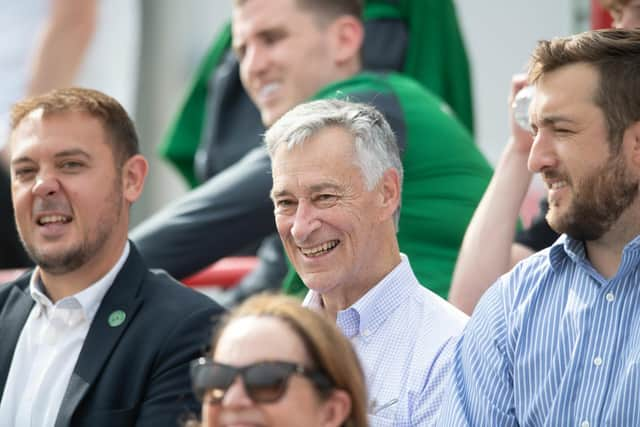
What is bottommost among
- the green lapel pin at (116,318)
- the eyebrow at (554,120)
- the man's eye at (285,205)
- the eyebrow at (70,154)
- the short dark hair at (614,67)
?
the green lapel pin at (116,318)

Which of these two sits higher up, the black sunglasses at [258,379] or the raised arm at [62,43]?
the raised arm at [62,43]

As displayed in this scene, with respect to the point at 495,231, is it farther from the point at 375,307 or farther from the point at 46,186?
the point at 46,186

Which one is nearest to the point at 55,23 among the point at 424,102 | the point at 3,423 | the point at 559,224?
the point at 424,102

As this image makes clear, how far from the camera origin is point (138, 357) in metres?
3.63

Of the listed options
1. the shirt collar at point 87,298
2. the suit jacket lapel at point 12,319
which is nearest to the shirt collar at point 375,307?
the shirt collar at point 87,298

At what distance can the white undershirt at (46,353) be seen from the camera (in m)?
3.69

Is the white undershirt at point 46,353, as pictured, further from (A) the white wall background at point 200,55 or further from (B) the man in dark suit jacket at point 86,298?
(A) the white wall background at point 200,55

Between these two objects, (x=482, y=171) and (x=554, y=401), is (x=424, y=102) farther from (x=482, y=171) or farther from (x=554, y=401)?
(x=554, y=401)

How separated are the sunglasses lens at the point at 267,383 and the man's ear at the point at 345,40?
2686 mm

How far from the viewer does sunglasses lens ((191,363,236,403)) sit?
261 cm

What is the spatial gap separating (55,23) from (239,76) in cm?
107

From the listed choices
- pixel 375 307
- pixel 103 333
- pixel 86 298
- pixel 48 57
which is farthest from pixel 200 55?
pixel 375 307

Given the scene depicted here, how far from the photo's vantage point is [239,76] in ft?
19.2

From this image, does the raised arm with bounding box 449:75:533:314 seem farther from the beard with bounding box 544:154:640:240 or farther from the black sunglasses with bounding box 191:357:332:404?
the black sunglasses with bounding box 191:357:332:404
